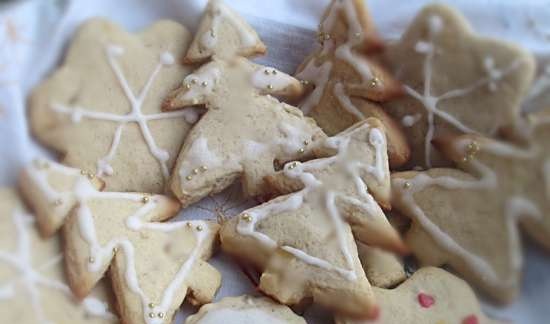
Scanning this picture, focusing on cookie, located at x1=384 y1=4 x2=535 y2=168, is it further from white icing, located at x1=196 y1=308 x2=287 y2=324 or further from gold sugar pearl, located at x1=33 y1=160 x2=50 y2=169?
gold sugar pearl, located at x1=33 y1=160 x2=50 y2=169

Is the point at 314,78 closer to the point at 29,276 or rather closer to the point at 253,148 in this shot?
the point at 253,148

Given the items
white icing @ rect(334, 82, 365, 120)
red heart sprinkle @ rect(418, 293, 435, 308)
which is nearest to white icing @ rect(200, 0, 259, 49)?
white icing @ rect(334, 82, 365, 120)

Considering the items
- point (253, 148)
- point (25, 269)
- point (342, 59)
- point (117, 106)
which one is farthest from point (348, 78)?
point (25, 269)

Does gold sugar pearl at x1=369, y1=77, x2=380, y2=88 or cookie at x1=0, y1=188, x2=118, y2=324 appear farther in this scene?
Result: gold sugar pearl at x1=369, y1=77, x2=380, y2=88

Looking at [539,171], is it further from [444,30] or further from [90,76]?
[90,76]

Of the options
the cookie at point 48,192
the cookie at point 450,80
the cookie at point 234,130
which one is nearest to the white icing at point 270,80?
the cookie at point 234,130

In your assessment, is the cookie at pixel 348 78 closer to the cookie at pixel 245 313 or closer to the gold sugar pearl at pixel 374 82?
the gold sugar pearl at pixel 374 82

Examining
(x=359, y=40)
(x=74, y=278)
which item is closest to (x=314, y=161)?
(x=359, y=40)
